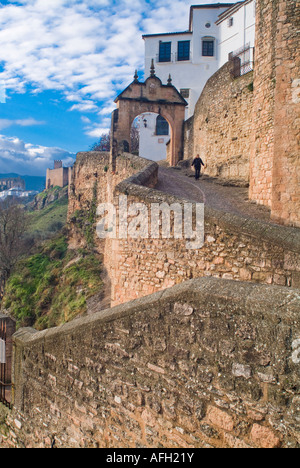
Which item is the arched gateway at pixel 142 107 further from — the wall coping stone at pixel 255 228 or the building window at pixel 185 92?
the building window at pixel 185 92

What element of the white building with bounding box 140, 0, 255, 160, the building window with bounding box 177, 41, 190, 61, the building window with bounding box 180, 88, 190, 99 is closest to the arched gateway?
the white building with bounding box 140, 0, 255, 160

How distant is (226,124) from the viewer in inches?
541

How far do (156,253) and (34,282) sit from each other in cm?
1530

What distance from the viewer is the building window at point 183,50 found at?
31717 mm

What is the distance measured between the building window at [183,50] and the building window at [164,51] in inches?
38.8

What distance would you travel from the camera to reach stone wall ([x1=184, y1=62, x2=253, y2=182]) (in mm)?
12719

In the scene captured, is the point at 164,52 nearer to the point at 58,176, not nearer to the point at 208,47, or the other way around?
the point at 208,47

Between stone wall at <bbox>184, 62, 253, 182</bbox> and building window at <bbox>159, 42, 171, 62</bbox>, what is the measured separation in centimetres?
1895

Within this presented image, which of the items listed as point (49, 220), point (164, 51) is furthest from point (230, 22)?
point (49, 220)

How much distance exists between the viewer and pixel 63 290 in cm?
1661

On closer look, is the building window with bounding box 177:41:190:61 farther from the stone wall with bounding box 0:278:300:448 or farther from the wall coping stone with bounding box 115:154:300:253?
the stone wall with bounding box 0:278:300:448
